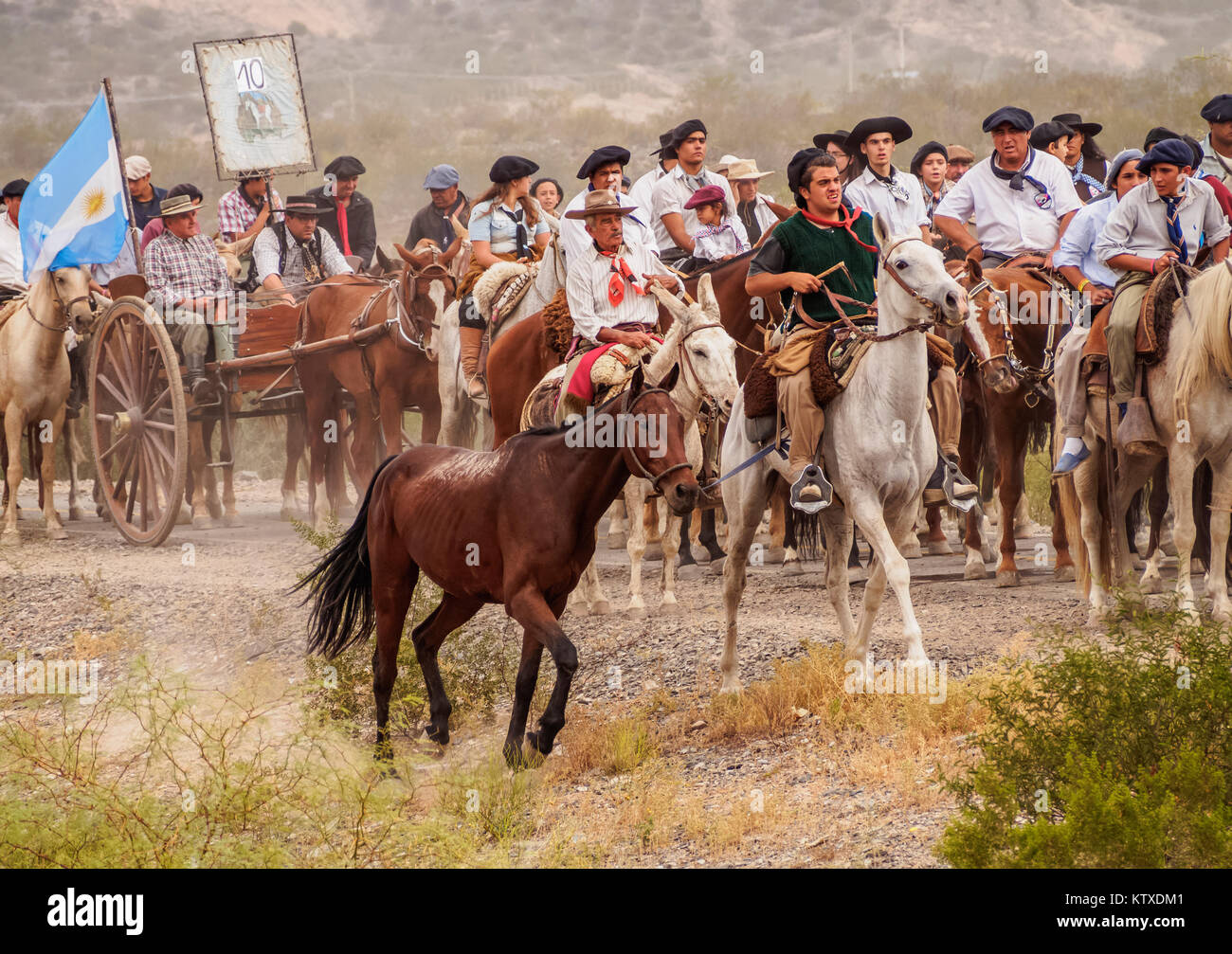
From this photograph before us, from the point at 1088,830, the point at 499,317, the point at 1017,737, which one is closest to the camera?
the point at 1088,830

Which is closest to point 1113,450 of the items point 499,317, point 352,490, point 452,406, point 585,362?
point 585,362

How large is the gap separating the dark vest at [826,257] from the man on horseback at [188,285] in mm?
7742

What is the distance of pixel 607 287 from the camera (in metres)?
9.53

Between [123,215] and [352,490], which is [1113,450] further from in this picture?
[352,490]

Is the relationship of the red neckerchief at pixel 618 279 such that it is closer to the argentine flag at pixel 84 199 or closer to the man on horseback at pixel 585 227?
the man on horseback at pixel 585 227

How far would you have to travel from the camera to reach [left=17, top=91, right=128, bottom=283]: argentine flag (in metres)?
13.4

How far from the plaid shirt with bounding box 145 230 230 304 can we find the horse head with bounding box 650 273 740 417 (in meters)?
7.36

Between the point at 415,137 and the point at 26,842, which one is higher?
the point at 415,137

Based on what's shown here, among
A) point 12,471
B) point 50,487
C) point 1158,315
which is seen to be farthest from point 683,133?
point 12,471

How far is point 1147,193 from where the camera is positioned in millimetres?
9414

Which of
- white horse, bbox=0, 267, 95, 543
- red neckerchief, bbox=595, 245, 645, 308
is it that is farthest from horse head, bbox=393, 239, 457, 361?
red neckerchief, bbox=595, 245, 645, 308

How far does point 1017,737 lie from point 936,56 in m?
36.9

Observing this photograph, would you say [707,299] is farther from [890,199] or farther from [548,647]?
[890,199]

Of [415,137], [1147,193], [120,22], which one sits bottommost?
[1147,193]
